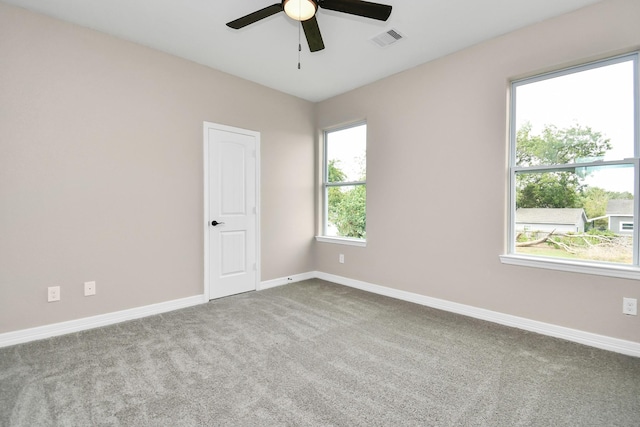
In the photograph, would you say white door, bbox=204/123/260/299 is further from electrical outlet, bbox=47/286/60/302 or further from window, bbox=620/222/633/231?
window, bbox=620/222/633/231

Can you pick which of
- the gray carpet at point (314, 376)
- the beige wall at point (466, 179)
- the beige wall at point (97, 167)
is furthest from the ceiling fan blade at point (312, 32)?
the gray carpet at point (314, 376)

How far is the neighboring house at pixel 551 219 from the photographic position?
8.70ft

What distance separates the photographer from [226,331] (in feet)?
9.14

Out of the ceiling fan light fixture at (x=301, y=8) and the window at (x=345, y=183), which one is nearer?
the ceiling fan light fixture at (x=301, y=8)

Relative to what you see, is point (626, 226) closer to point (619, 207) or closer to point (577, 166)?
point (619, 207)

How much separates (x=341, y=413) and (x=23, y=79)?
11.6ft

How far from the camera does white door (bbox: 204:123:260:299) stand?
367 cm

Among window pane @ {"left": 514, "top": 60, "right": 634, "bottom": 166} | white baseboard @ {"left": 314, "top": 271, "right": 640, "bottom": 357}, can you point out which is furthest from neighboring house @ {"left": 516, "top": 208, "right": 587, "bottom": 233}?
white baseboard @ {"left": 314, "top": 271, "right": 640, "bottom": 357}

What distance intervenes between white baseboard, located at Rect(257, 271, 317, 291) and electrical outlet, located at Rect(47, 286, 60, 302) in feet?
6.95

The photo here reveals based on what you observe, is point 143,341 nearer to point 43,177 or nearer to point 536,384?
point 43,177

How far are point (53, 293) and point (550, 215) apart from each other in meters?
4.53

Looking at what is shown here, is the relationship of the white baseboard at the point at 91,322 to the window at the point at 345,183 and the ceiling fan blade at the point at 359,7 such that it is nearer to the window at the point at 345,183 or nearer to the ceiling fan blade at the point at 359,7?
the window at the point at 345,183

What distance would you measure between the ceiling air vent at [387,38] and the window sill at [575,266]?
7.79 feet

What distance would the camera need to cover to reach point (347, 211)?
4590 millimetres
